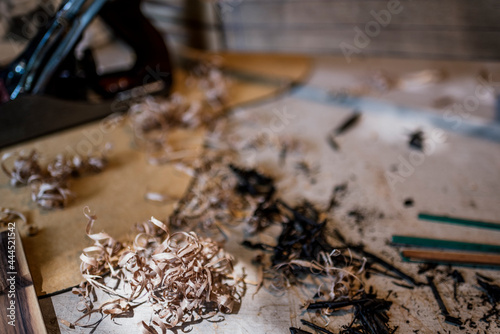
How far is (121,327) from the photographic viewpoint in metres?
1.14

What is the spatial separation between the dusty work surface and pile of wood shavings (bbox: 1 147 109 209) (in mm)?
58

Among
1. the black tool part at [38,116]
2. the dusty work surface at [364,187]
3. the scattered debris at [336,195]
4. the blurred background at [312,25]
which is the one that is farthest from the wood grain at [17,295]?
the blurred background at [312,25]

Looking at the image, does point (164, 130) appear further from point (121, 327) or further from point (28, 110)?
point (121, 327)

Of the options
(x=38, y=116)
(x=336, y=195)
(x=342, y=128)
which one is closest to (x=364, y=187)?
(x=336, y=195)

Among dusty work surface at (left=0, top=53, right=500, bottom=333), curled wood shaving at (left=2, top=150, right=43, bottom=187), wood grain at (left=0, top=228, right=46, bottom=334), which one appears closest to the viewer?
wood grain at (left=0, top=228, right=46, bottom=334)

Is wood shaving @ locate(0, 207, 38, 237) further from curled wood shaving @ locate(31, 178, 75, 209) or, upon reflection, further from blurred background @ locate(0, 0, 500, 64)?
blurred background @ locate(0, 0, 500, 64)

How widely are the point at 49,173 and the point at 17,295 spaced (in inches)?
25.1

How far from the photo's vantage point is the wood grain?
1070 millimetres

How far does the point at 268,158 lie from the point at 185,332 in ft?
3.20

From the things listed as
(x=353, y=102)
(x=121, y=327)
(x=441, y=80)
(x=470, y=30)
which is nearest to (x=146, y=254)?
(x=121, y=327)

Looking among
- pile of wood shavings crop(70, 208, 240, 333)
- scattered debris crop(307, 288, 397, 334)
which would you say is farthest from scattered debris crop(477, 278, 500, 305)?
pile of wood shavings crop(70, 208, 240, 333)

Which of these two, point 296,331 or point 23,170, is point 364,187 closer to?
point 296,331

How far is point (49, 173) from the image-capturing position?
1626 mm

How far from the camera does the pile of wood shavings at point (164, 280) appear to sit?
3.84 feet
